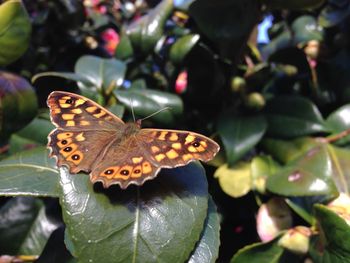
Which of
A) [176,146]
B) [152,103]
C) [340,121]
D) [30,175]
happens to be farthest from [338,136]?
[30,175]

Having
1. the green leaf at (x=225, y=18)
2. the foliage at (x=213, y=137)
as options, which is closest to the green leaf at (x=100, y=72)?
the foliage at (x=213, y=137)

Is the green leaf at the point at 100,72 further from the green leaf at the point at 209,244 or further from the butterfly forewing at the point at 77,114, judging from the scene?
the green leaf at the point at 209,244

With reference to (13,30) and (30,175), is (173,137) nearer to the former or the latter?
(30,175)

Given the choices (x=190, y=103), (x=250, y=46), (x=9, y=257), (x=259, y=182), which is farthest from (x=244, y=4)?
(x=9, y=257)

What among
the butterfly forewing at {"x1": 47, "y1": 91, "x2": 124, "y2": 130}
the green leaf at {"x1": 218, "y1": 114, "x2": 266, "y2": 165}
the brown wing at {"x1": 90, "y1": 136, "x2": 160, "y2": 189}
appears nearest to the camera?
the brown wing at {"x1": 90, "y1": 136, "x2": 160, "y2": 189}

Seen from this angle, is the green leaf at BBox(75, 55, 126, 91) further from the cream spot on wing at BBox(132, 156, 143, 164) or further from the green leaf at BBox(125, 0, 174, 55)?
the cream spot on wing at BBox(132, 156, 143, 164)

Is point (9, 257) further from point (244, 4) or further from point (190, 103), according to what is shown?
point (244, 4)

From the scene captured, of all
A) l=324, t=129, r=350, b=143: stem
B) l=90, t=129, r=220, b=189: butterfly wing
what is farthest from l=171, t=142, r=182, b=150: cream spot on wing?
l=324, t=129, r=350, b=143: stem
